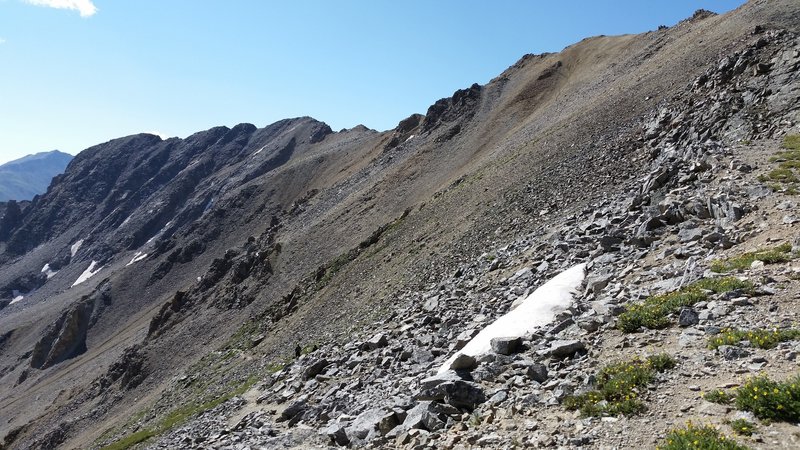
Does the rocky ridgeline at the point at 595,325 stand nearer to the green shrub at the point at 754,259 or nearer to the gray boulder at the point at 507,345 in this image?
the gray boulder at the point at 507,345

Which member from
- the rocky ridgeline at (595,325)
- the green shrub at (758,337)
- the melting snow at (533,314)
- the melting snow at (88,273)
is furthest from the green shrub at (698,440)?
the melting snow at (88,273)

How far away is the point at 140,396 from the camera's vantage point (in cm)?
6125

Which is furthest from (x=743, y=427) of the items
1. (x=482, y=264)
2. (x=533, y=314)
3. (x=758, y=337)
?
(x=482, y=264)

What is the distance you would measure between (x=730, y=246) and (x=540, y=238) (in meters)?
11.8

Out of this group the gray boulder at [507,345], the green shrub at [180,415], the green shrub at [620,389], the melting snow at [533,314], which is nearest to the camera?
the green shrub at [620,389]

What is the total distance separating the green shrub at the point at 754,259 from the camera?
12791 mm

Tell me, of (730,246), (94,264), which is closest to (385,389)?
(730,246)

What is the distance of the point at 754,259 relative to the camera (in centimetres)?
1323

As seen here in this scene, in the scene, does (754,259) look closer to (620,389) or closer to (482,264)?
(620,389)

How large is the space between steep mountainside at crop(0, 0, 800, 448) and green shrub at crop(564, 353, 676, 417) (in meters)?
0.29

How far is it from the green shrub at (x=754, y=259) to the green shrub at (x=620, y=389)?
4.65m

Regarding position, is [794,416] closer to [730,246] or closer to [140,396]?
[730,246]

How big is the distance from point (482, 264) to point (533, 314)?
1221cm

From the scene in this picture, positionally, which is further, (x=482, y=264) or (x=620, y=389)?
(x=482, y=264)
